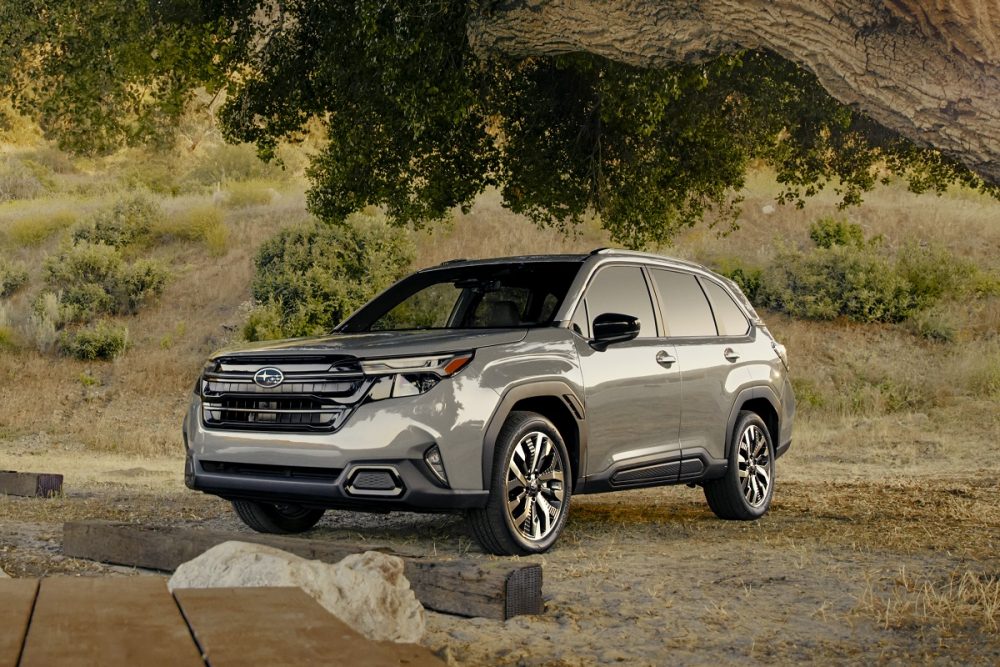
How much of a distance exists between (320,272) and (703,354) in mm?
17235

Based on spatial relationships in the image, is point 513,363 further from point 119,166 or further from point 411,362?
point 119,166

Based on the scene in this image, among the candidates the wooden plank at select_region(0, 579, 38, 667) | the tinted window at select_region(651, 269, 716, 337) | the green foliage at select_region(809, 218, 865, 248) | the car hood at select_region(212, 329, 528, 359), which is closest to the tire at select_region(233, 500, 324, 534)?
the car hood at select_region(212, 329, 528, 359)

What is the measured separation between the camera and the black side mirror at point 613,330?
805 cm

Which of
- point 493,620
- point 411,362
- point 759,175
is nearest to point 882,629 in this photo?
point 493,620

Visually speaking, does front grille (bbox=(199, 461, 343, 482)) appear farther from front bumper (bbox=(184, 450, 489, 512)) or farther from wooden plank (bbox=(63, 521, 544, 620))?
wooden plank (bbox=(63, 521, 544, 620))

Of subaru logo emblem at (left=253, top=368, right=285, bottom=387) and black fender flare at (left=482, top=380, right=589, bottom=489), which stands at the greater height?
subaru logo emblem at (left=253, top=368, right=285, bottom=387)

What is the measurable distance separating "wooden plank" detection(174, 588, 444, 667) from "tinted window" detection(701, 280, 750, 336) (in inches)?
266

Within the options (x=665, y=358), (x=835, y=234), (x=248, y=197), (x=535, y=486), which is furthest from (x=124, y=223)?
(x=535, y=486)

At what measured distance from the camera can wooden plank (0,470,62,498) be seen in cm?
1100

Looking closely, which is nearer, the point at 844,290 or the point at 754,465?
the point at 754,465

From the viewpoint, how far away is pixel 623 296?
28.5 feet

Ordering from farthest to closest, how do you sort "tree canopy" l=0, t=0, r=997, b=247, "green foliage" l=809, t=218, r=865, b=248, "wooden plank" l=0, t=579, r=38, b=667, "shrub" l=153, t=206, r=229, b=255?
1. "shrub" l=153, t=206, r=229, b=255
2. "green foliage" l=809, t=218, r=865, b=248
3. "tree canopy" l=0, t=0, r=997, b=247
4. "wooden plank" l=0, t=579, r=38, b=667

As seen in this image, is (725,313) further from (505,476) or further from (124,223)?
(124,223)

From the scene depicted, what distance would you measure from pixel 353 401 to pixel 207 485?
1.24m
